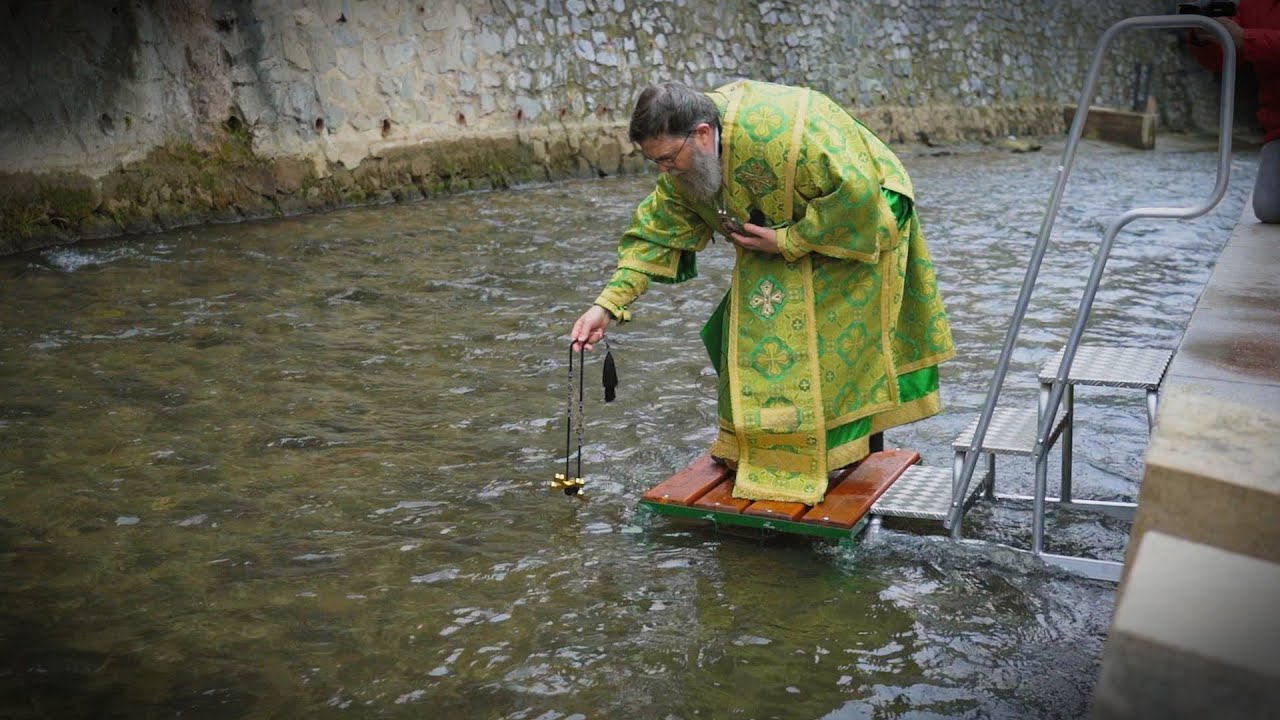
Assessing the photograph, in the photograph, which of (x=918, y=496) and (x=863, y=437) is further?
(x=863, y=437)

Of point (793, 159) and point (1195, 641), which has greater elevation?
point (793, 159)

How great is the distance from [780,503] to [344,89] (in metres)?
7.91

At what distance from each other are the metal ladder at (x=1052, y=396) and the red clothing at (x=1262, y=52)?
66cm

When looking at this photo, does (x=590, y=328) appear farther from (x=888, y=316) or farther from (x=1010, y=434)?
(x=1010, y=434)

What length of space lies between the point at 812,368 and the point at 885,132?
13.9 m

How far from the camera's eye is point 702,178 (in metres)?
3.86

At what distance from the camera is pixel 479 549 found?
3.97 metres

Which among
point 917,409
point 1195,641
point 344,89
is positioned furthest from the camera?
point 344,89

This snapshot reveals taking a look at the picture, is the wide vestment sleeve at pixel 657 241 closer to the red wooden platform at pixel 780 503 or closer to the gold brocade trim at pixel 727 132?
the gold brocade trim at pixel 727 132

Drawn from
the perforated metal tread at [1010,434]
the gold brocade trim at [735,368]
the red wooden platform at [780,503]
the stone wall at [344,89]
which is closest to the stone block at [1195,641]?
the perforated metal tread at [1010,434]

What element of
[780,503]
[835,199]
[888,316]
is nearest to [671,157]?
[835,199]

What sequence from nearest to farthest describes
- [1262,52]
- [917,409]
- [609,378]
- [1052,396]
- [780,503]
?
[1052,396], [780,503], [917,409], [609,378], [1262,52]

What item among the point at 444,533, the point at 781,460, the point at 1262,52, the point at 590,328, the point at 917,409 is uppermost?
the point at 1262,52

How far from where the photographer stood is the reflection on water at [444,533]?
3141 mm
